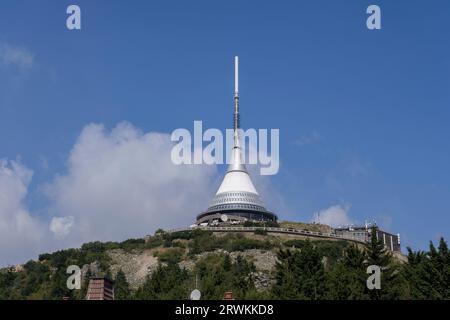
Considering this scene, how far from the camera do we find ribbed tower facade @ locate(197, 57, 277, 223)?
106194 mm

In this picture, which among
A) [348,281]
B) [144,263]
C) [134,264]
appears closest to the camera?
[348,281]

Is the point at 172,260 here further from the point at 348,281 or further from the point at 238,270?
the point at 348,281

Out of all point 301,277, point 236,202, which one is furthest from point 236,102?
point 301,277

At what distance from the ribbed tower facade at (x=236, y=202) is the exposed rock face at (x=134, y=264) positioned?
1603cm

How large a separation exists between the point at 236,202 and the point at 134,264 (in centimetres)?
2119

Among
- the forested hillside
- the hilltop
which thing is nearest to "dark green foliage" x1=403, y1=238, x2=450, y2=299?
the forested hillside

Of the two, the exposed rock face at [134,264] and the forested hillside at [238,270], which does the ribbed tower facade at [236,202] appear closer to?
the forested hillside at [238,270]

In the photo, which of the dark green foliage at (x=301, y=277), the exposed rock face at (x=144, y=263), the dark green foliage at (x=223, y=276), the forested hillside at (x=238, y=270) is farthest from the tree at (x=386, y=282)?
the exposed rock face at (x=144, y=263)

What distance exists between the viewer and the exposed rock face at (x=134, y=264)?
86.4 metres

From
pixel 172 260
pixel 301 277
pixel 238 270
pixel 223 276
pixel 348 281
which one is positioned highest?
pixel 172 260

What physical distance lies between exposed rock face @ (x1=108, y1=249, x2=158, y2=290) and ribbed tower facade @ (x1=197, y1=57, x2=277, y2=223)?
52.6 feet

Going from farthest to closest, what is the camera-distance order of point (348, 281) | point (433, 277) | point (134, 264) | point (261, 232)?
point (261, 232) → point (134, 264) → point (433, 277) → point (348, 281)

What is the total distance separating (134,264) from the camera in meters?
90.0

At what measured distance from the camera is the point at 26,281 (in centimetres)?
8538
